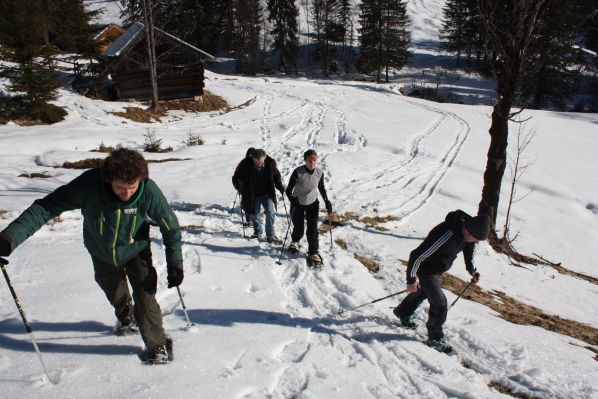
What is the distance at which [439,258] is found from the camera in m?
4.52

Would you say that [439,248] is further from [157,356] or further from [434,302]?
[157,356]

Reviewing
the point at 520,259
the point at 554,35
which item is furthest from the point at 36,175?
the point at 554,35

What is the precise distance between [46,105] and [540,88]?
4724 centimetres

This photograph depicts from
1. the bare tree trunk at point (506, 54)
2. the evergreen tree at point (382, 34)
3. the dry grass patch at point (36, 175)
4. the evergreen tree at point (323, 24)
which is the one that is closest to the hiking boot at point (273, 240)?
the bare tree trunk at point (506, 54)

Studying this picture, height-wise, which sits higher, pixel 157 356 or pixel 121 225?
pixel 121 225

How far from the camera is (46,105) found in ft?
56.1

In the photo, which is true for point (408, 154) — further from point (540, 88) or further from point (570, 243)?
point (540, 88)

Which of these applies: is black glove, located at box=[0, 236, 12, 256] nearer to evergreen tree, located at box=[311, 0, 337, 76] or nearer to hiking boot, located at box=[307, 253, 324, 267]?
hiking boot, located at box=[307, 253, 324, 267]

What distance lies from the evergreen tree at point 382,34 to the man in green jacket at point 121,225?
173ft

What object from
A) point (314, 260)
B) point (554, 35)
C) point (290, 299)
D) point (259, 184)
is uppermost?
point (554, 35)

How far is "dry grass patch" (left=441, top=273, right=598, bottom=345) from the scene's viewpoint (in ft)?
19.5

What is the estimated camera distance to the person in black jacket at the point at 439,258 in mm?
4275

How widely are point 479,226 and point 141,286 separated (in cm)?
330

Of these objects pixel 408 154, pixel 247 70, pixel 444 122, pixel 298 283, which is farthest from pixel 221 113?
pixel 247 70
